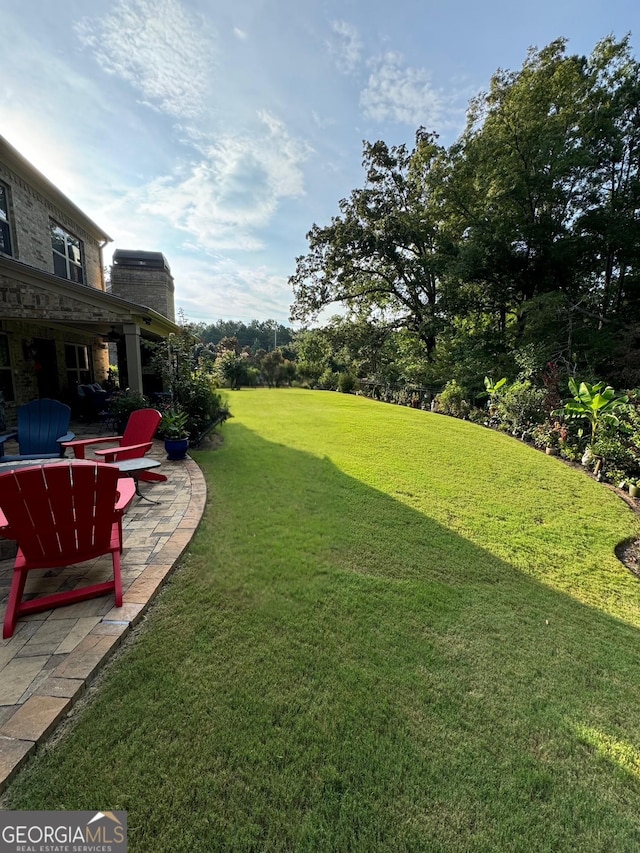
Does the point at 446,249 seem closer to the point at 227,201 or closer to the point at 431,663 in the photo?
the point at 227,201

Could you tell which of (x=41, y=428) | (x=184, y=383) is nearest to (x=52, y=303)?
(x=41, y=428)

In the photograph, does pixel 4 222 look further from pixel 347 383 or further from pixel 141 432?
pixel 347 383

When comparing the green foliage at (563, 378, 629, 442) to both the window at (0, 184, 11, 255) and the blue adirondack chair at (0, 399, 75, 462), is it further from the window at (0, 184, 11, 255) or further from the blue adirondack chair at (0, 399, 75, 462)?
the window at (0, 184, 11, 255)

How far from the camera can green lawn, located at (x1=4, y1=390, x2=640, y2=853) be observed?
158 centimetres

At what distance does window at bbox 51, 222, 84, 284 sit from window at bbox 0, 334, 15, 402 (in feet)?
9.73

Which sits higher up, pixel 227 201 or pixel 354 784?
pixel 227 201

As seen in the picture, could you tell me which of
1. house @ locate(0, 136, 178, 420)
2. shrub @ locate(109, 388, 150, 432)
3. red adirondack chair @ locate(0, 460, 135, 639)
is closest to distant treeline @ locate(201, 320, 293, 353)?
house @ locate(0, 136, 178, 420)

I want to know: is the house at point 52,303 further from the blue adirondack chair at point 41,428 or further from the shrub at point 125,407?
the blue adirondack chair at point 41,428

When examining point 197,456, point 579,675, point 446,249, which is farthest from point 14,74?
point 446,249

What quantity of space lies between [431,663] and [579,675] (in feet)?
3.57

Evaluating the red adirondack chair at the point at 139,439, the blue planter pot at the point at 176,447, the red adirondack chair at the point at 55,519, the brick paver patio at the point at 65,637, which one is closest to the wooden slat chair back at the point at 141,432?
the red adirondack chair at the point at 139,439

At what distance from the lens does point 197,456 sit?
7316 millimetres

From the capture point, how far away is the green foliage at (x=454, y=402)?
597 inches

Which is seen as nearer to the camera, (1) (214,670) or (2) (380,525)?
(1) (214,670)
